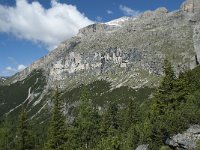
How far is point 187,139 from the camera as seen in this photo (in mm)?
38750

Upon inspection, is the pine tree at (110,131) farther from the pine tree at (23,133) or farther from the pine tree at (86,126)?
the pine tree at (23,133)

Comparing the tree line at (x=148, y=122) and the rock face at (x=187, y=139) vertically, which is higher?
the tree line at (x=148, y=122)

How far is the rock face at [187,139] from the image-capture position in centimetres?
3819

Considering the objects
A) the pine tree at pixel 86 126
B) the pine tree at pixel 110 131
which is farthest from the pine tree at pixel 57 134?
the pine tree at pixel 86 126

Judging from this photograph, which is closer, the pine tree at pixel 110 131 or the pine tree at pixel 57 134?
the pine tree at pixel 57 134

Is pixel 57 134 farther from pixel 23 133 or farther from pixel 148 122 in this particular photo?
pixel 148 122

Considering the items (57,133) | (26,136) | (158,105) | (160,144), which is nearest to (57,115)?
(57,133)

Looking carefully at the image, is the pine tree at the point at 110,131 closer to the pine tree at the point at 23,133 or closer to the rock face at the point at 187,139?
the pine tree at the point at 23,133

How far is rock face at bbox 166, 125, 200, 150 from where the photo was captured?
3819 cm

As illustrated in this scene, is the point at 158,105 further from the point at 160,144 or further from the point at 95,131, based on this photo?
the point at 95,131

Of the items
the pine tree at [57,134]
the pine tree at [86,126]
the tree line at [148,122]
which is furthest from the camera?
the pine tree at [86,126]

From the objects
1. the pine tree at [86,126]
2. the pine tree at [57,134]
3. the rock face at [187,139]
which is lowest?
the rock face at [187,139]

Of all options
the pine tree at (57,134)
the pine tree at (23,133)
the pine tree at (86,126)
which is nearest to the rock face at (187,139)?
the pine tree at (57,134)

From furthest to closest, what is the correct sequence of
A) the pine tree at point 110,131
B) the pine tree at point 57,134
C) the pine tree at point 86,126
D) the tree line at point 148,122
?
1. the pine tree at point 86,126
2. the pine tree at point 110,131
3. the pine tree at point 57,134
4. the tree line at point 148,122
